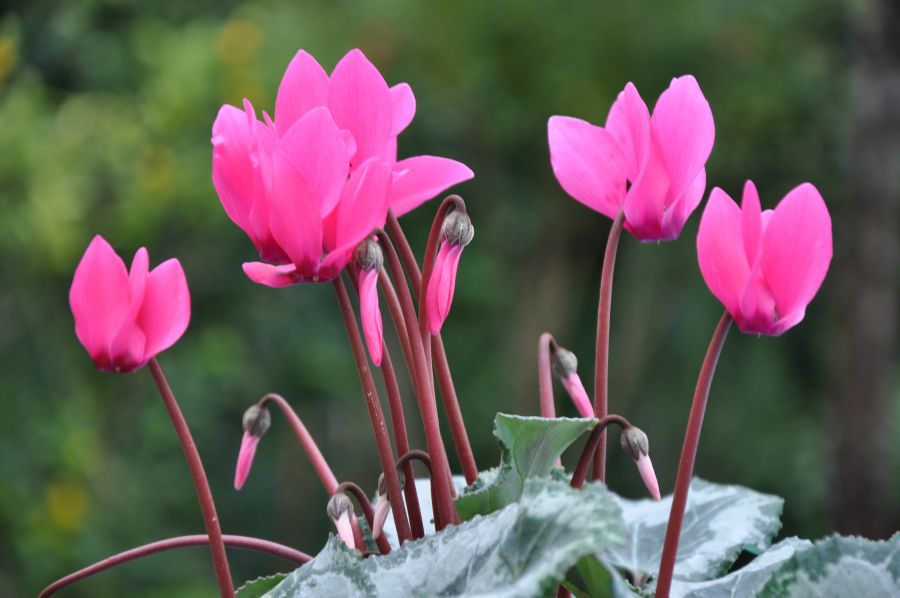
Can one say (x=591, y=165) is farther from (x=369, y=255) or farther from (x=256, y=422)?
(x=256, y=422)

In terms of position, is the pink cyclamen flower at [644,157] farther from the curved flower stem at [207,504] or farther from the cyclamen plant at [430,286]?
the curved flower stem at [207,504]

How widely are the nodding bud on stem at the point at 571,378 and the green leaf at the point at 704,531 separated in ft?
0.29

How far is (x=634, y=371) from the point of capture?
A: 17.9 feet

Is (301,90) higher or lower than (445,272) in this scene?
higher

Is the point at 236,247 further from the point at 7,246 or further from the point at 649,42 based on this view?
the point at 649,42

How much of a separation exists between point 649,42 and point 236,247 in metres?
1.86

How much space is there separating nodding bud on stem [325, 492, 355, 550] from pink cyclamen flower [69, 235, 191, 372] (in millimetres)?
126

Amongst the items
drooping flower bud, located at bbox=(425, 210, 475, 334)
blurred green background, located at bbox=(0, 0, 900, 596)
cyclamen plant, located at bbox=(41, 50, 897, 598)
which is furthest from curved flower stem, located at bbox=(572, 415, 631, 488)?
blurred green background, located at bbox=(0, 0, 900, 596)

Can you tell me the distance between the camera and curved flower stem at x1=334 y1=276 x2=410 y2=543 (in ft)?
1.96

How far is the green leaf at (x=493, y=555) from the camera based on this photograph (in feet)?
1.57

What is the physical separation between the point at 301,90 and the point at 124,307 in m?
0.16

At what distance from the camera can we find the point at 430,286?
2.08 ft

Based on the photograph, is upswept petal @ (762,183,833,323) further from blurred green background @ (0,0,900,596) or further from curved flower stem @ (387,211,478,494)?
blurred green background @ (0,0,900,596)

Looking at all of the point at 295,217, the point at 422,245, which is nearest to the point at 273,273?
the point at 295,217
